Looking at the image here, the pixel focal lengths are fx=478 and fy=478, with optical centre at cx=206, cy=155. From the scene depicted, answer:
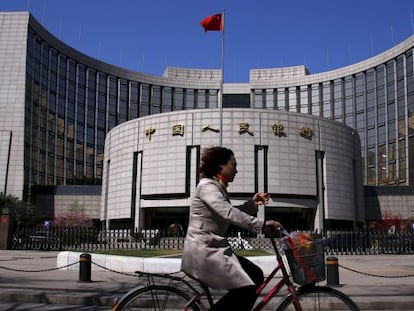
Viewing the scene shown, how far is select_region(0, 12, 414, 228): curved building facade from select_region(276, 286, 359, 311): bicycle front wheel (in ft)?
227

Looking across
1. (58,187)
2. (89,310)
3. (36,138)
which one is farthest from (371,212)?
(89,310)

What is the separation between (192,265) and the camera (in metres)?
4.15

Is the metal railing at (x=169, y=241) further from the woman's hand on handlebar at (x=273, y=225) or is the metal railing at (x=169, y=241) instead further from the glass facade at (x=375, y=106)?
the glass facade at (x=375, y=106)

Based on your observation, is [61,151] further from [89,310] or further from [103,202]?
[89,310]

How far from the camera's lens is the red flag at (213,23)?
3722 centimetres

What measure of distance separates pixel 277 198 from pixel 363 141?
35818 millimetres

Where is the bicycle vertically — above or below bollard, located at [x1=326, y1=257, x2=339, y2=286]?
above

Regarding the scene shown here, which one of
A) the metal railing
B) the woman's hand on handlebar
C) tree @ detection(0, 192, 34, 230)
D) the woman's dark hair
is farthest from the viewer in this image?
tree @ detection(0, 192, 34, 230)

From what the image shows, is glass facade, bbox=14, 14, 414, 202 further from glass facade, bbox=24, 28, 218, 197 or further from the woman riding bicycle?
the woman riding bicycle

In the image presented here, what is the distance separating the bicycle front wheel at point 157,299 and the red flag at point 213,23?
3454 cm

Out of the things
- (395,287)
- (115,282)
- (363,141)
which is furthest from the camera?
(363,141)

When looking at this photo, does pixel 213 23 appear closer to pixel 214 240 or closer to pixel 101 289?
pixel 101 289

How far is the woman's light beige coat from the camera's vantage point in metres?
4.06

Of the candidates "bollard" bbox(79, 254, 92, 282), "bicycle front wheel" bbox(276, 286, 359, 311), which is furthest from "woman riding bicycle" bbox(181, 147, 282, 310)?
"bollard" bbox(79, 254, 92, 282)
